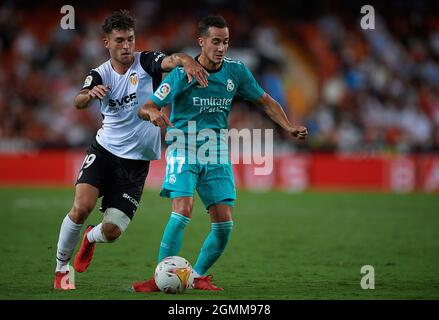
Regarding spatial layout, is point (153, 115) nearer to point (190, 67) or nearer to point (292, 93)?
point (190, 67)

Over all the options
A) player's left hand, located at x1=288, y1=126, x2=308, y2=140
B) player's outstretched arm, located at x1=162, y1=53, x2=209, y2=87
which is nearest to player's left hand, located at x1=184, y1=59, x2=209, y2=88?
player's outstretched arm, located at x1=162, y1=53, x2=209, y2=87

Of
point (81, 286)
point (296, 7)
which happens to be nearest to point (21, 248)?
point (81, 286)

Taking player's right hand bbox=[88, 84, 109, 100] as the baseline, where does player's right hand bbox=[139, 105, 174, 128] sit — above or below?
below

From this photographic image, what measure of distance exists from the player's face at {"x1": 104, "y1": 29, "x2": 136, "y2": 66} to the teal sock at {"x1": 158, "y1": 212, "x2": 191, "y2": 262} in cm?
155

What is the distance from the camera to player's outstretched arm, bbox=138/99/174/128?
6.96 metres

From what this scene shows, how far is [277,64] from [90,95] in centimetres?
1793

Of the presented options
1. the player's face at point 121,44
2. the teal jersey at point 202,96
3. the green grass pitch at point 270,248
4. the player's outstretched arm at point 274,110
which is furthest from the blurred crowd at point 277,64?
the teal jersey at point 202,96

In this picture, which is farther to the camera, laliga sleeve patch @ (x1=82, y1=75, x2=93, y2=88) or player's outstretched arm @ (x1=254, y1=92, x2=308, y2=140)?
player's outstretched arm @ (x1=254, y1=92, x2=308, y2=140)

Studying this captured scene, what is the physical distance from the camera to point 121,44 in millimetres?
7785

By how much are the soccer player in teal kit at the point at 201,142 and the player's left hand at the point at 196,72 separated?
0.57 ft

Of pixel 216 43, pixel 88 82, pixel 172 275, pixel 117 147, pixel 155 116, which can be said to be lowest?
pixel 172 275

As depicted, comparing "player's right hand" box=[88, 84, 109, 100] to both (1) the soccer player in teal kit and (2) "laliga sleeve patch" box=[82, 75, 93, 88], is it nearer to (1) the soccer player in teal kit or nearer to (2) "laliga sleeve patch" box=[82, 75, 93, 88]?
(2) "laliga sleeve patch" box=[82, 75, 93, 88]

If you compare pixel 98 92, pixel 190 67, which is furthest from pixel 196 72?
pixel 98 92

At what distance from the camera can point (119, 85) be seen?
786 cm
